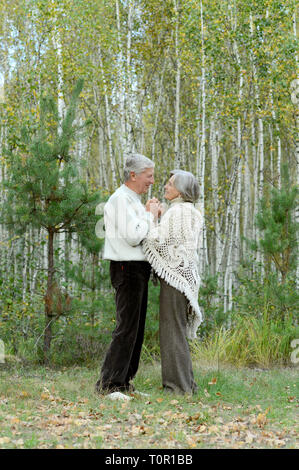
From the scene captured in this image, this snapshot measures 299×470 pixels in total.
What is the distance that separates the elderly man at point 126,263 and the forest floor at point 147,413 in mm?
285

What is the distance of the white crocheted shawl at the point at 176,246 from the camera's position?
443cm

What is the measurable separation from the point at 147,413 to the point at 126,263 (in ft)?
3.91

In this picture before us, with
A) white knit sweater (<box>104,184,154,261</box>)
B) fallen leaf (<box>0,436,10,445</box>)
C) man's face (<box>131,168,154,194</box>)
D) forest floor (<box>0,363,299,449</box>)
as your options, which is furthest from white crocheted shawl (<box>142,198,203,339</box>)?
fallen leaf (<box>0,436,10,445</box>)

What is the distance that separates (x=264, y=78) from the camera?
927cm

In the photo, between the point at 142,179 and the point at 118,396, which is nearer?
the point at 118,396

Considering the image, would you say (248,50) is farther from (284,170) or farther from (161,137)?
(161,137)

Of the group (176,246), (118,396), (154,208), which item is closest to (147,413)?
(118,396)

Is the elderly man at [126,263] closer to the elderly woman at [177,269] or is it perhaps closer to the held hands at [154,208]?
the held hands at [154,208]

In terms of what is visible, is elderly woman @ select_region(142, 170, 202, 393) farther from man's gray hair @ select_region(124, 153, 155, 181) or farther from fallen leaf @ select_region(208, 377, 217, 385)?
fallen leaf @ select_region(208, 377, 217, 385)

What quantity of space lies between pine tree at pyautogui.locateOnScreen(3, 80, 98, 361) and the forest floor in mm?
1321

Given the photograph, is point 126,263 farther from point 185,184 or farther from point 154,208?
point 185,184

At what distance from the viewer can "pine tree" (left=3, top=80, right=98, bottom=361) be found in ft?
18.9

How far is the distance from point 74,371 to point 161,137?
1060 centimetres

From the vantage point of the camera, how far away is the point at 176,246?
4.50 meters
